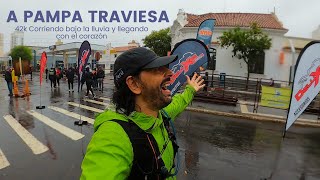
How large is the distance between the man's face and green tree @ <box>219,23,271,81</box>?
29570 millimetres

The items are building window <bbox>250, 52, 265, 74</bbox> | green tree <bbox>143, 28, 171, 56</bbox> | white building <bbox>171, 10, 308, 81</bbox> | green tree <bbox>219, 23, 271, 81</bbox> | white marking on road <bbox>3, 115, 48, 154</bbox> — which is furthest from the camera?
green tree <bbox>143, 28, 171, 56</bbox>

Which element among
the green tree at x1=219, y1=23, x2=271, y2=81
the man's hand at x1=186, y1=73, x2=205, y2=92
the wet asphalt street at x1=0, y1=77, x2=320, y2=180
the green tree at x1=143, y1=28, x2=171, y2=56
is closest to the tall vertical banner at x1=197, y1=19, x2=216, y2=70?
the wet asphalt street at x1=0, y1=77, x2=320, y2=180

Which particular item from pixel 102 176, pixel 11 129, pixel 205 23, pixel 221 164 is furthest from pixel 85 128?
pixel 205 23

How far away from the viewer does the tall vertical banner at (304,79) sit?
8234 millimetres

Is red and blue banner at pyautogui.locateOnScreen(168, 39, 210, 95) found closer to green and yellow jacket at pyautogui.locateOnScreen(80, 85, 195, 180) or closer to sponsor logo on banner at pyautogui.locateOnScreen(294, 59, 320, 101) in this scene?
sponsor logo on banner at pyautogui.locateOnScreen(294, 59, 320, 101)

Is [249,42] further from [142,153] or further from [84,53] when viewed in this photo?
[142,153]

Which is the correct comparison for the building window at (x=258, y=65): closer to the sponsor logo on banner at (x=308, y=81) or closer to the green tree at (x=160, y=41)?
the green tree at (x=160, y=41)

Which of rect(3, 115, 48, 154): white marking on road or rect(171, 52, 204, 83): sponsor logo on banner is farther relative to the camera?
rect(171, 52, 204, 83): sponsor logo on banner

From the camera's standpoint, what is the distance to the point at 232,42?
104 feet

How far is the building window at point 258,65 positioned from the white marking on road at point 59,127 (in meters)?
24.0

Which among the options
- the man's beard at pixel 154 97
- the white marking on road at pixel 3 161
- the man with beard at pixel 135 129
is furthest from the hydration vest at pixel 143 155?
the white marking on road at pixel 3 161

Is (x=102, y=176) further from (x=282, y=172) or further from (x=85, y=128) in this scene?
(x=85, y=128)

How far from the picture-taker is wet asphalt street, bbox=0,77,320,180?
646cm

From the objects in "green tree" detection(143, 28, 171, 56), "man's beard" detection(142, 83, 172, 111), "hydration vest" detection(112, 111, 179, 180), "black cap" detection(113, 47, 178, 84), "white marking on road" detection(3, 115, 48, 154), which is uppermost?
"green tree" detection(143, 28, 171, 56)
